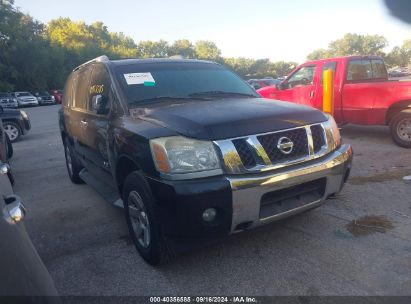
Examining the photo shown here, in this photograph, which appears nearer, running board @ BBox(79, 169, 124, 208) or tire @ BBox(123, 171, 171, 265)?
tire @ BBox(123, 171, 171, 265)

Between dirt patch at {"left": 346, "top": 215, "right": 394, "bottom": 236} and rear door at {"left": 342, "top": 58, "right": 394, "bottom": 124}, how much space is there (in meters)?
4.00

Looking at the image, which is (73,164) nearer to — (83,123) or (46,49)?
(83,123)

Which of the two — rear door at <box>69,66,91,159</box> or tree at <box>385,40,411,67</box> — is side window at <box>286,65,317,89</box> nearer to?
tree at <box>385,40,411,67</box>

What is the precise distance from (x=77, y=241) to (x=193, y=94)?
1.98 metres

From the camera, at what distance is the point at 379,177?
513cm

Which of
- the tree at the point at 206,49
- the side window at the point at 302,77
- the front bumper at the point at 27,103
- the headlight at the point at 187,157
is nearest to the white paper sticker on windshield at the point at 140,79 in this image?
the headlight at the point at 187,157

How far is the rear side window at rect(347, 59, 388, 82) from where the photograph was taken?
25.9 feet

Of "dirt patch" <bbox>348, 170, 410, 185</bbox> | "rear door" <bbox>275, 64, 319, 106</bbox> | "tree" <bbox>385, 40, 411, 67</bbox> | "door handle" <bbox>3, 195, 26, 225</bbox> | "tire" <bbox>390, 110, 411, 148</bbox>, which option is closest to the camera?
"door handle" <bbox>3, 195, 26, 225</bbox>

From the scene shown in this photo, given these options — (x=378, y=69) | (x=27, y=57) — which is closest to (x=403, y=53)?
(x=378, y=69)

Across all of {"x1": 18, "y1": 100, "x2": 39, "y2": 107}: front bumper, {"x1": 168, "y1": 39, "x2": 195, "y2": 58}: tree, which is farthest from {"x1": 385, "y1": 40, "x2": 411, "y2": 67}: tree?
{"x1": 168, "y1": 39, "x2": 195, "y2": 58}: tree

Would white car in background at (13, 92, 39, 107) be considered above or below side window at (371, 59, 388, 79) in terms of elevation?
below

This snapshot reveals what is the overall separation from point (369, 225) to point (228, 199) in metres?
1.84

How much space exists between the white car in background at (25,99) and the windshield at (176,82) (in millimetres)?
35308

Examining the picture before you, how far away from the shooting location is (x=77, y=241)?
3727mm
